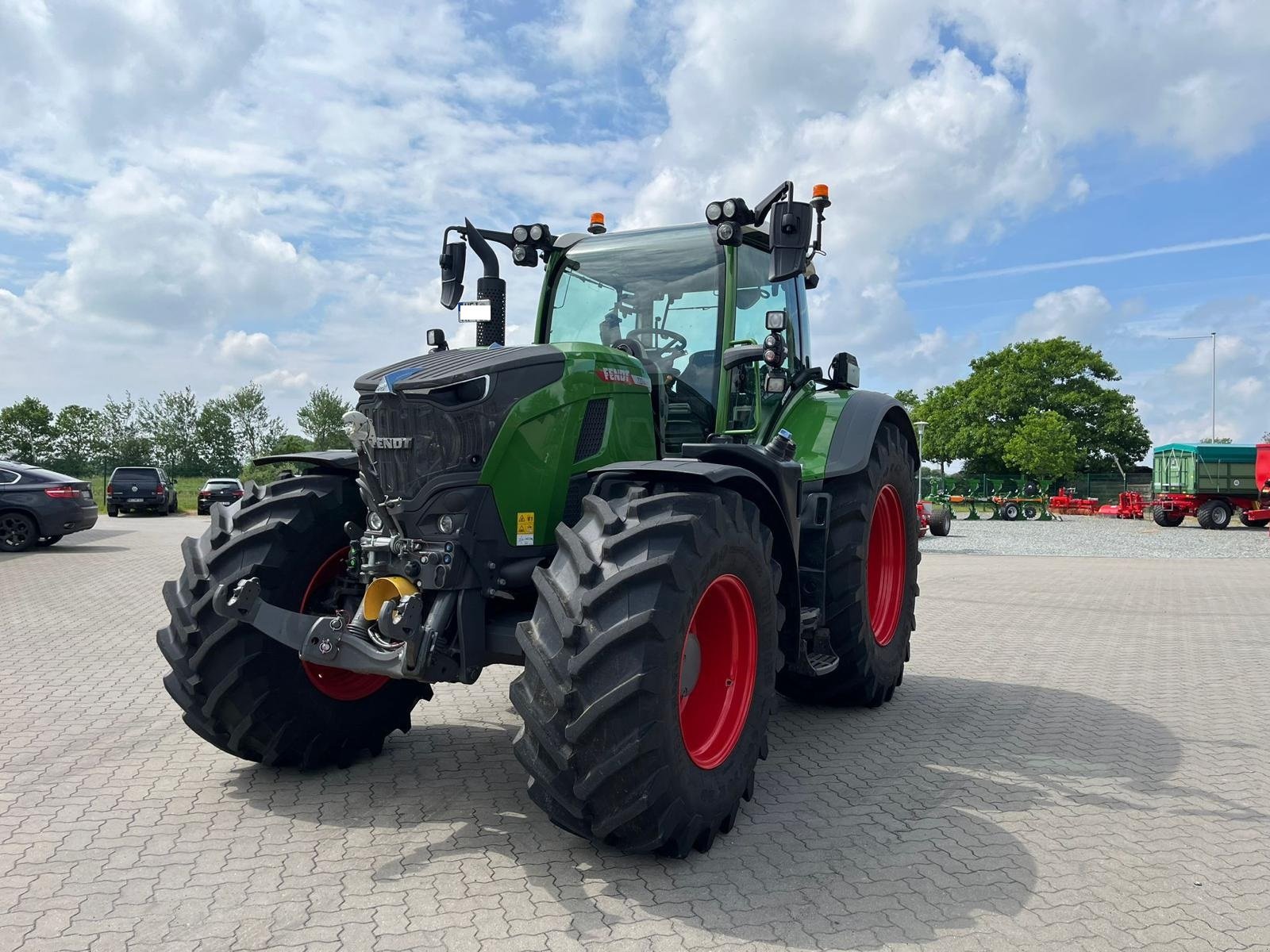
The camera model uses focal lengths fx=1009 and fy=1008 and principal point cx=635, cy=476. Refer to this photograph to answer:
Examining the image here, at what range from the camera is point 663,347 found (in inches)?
219

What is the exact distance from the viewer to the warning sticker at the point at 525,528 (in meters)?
4.18

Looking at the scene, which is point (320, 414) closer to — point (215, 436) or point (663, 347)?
point (215, 436)

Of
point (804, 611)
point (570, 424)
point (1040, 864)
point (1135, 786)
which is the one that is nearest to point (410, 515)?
point (570, 424)

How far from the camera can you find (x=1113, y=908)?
11.4ft

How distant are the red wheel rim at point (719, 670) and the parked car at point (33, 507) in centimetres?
1684

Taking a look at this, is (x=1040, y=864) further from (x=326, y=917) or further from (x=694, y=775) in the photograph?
(x=326, y=917)

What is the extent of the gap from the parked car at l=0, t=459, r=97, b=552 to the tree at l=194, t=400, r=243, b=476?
38.6 meters

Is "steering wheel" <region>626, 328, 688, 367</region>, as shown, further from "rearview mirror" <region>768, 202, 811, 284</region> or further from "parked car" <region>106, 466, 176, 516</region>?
"parked car" <region>106, 466, 176, 516</region>

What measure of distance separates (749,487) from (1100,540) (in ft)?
78.6

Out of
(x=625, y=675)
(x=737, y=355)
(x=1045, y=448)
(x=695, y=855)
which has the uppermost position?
(x=1045, y=448)

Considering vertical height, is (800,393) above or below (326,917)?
above

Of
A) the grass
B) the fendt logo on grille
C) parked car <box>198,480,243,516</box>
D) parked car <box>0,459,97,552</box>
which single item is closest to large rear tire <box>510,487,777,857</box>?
the fendt logo on grille

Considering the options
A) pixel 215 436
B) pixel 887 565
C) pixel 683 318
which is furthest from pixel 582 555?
pixel 215 436

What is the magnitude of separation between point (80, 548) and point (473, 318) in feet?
54.0
